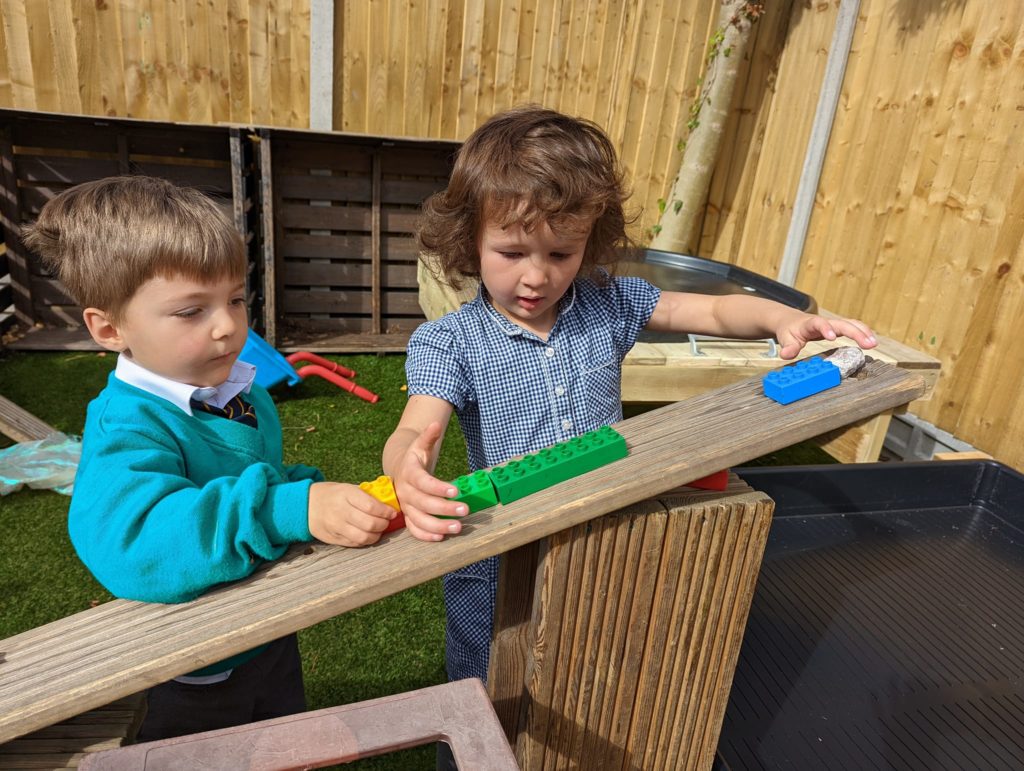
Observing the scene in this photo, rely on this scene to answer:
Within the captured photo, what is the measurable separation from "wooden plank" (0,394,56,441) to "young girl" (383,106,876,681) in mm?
2580

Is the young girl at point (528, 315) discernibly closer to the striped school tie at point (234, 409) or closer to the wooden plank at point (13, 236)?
the striped school tie at point (234, 409)

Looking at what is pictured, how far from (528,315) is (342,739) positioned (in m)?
0.98

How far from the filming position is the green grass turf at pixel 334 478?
89.7 inches

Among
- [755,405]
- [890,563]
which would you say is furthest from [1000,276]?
[755,405]

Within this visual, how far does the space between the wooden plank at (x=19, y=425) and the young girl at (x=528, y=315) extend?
258 centimetres

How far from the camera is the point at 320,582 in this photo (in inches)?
34.6

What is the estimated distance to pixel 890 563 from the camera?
88.2 inches

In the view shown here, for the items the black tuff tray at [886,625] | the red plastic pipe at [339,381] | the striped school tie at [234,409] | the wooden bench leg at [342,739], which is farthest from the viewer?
the red plastic pipe at [339,381]

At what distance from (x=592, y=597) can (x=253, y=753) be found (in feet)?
1.57

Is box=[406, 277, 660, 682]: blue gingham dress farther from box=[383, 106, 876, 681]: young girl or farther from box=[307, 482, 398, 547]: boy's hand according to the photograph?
box=[307, 482, 398, 547]: boy's hand

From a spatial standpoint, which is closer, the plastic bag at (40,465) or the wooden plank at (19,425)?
the plastic bag at (40,465)

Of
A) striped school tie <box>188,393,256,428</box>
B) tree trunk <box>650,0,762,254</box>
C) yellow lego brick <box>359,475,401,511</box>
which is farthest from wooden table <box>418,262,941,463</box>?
tree trunk <box>650,0,762,254</box>

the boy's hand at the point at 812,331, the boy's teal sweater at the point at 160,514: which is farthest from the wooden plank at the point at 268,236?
the boy's hand at the point at 812,331

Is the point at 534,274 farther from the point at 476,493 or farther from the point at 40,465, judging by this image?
the point at 40,465
